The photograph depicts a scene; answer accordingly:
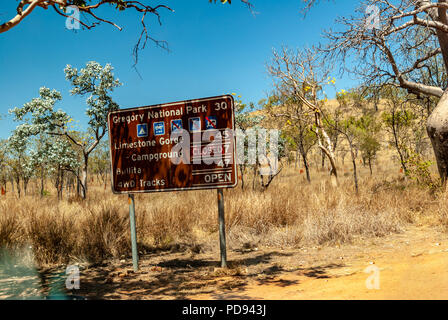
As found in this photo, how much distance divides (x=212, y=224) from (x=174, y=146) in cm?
339

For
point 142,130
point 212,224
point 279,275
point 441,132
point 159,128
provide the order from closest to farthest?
point 279,275
point 159,128
point 142,130
point 212,224
point 441,132

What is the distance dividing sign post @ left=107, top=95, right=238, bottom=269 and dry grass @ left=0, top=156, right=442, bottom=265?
5.10 ft

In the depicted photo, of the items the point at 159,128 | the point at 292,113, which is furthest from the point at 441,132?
the point at 292,113

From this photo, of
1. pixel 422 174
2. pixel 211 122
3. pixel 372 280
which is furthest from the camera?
pixel 422 174

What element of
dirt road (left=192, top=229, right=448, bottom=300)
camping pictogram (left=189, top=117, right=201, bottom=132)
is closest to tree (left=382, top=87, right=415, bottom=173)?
dirt road (left=192, top=229, right=448, bottom=300)

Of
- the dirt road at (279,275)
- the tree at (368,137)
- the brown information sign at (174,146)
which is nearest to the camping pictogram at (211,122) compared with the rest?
the brown information sign at (174,146)

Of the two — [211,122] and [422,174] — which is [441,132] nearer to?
[422,174]

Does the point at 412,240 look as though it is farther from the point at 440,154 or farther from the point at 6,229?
the point at 6,229

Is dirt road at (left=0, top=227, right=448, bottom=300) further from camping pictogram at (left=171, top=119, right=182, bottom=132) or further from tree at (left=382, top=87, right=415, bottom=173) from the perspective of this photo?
tree at (left=382, top=87, right=415, bottom=173)

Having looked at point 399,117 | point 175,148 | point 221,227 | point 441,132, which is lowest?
point 221,227

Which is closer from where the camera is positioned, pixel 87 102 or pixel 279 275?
pixel 279 275

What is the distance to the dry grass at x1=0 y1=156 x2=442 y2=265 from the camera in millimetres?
6520

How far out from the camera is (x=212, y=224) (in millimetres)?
8453

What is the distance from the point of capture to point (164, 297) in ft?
14.4
